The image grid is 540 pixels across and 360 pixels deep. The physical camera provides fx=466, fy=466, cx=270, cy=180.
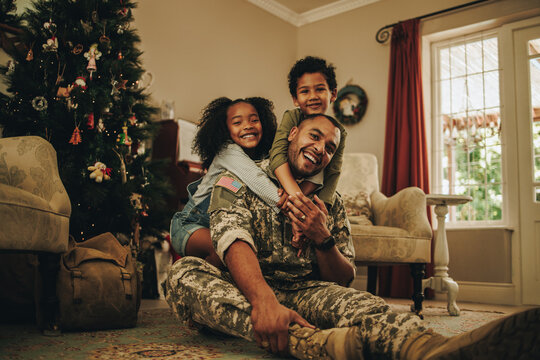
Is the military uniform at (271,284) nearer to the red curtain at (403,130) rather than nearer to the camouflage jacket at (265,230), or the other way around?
the camouflage jacket at (265,230)

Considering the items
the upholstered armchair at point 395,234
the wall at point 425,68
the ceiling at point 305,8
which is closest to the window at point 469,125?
the wall at point 425,68

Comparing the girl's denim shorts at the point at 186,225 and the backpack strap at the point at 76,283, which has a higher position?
the girl's denim shorts at the point at 186,225

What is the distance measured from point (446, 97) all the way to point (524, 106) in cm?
76

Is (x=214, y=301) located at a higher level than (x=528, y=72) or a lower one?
lower

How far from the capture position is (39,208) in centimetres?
169

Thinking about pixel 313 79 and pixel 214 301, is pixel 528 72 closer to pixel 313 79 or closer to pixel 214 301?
pixel 313 79

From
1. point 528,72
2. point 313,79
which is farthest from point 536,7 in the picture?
point 313,79

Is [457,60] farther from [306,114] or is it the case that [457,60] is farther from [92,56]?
[92,56]

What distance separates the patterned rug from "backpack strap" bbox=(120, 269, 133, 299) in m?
0.14

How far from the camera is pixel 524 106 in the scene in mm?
4141

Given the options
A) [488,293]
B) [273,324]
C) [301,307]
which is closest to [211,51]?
[488,293]

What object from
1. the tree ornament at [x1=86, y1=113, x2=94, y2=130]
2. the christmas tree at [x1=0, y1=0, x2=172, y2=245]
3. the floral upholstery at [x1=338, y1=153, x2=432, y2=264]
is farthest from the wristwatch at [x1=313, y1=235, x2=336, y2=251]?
the tree ornament at [x1=86, y1=113, x2=94, y2=130]

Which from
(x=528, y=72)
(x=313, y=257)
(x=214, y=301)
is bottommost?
(x=214, y=301)

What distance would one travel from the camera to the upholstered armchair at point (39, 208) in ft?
5.30
